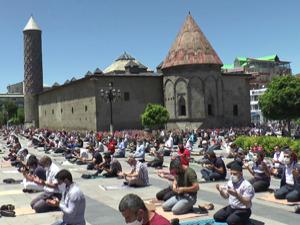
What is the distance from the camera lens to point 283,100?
1537 inches

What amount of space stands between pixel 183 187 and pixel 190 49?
1798 inches

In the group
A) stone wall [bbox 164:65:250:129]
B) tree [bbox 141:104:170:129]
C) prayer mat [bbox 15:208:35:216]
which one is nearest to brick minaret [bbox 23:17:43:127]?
stone wall [bbox 164:65:250:129]

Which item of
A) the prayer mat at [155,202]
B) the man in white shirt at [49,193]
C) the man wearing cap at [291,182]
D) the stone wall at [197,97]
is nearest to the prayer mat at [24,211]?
the man in white shirt at [49,193]

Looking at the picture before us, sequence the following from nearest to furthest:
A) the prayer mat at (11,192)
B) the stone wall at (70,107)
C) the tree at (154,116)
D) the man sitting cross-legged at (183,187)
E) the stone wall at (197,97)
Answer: the man sitting cross-legged at (183,187)
the prayer mat at (11,192)
the tree at (154,116)
the stone wall at (197,97)
the stone wall at (70,107)

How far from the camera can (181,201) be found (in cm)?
941

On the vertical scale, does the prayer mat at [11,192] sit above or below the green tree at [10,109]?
below

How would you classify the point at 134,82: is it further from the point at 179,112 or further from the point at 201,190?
the point at 201,190

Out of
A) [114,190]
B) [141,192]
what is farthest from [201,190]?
[114,190]

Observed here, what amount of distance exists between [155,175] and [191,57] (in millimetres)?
37970

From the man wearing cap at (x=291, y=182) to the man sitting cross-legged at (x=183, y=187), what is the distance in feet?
7.65

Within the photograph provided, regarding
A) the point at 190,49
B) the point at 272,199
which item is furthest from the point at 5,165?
the point at 190,49

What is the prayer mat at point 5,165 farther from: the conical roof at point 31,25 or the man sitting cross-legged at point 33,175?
the conical roof at point 31,25

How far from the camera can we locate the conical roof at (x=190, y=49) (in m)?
53.4

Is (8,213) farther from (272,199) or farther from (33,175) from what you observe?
(272,199)
